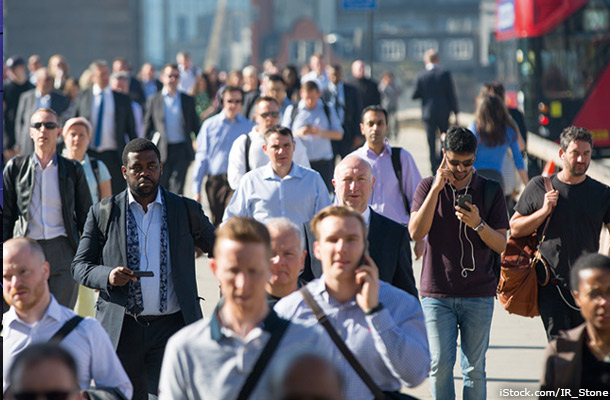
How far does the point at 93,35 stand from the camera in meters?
54.7

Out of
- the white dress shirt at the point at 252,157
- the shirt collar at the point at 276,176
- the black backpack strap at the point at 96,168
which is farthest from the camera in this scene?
the white dress shirt at the point at 252,157

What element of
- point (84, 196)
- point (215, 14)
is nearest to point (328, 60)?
point (215, 14)

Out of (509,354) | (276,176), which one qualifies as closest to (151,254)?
(276,176)

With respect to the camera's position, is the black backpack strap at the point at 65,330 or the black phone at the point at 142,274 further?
the black phone at the point at 142,274

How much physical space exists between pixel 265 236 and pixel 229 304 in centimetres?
29

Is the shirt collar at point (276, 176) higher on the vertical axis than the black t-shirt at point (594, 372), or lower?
higher

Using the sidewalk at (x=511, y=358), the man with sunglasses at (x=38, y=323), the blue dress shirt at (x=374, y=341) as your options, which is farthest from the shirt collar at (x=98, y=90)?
the blue dress shirt at (x=374, y=341)

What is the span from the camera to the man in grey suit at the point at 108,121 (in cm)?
1274

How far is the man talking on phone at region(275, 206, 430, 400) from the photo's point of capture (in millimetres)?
4375

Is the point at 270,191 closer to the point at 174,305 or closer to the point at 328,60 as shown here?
the point at 174,305

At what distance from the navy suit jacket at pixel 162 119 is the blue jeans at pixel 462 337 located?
758cm

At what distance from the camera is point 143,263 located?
6059 millimetres

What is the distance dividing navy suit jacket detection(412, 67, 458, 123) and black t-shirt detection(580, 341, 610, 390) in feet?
44.4

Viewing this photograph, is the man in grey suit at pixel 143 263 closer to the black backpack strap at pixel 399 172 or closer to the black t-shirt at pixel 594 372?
the black t-shirt at pixel 594 372
